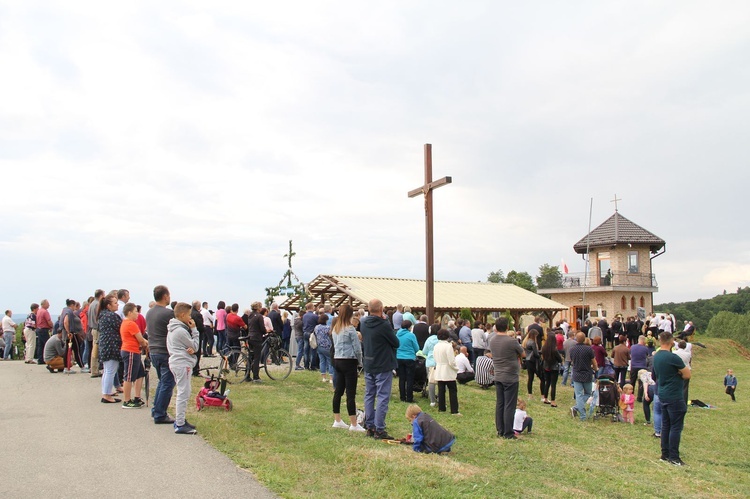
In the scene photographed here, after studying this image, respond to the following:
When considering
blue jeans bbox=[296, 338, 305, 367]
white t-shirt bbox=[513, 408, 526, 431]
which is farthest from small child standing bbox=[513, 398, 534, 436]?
blue jeans bbox=[296, 338, 305, 367]

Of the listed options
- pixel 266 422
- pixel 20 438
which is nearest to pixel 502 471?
pixel 266 422

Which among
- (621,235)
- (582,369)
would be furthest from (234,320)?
(621,235)

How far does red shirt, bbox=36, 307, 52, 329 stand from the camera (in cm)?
1688

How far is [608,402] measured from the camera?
12602 mm

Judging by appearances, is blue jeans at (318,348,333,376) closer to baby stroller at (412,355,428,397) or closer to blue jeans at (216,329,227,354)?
baby stroller at (412,355,428,397)

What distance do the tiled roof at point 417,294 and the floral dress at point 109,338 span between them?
13632 millimetres

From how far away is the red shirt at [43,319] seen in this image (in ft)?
55.4

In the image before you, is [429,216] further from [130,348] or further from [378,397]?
[130,348]

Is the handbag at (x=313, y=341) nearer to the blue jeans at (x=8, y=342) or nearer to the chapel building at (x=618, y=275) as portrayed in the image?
the blue jeans at (x=8, y=342)

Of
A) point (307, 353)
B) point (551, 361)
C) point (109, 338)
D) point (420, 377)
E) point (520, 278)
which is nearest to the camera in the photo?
point (109, 338)

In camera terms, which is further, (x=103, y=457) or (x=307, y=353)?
(x=307, y=353)

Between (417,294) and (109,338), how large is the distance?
1917 centimetres

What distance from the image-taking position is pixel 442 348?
36.2 ft

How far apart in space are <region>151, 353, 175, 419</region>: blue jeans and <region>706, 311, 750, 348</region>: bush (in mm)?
45903
